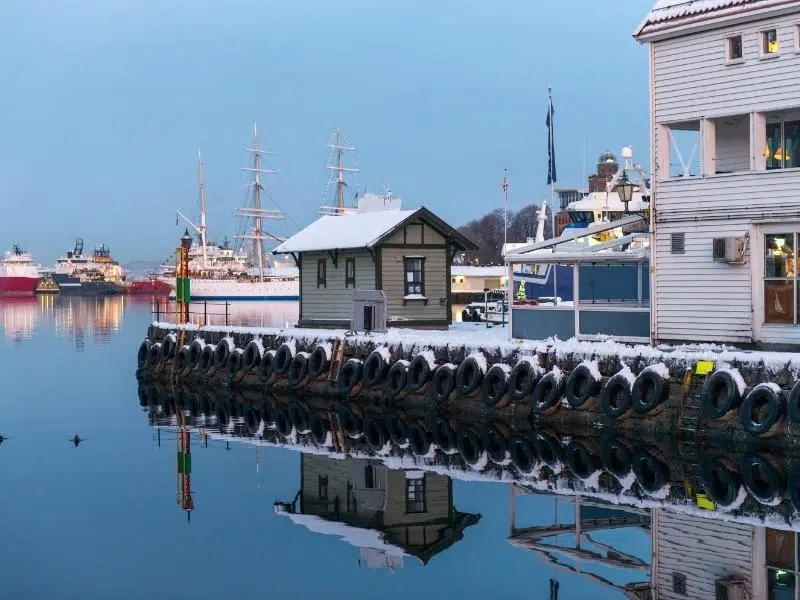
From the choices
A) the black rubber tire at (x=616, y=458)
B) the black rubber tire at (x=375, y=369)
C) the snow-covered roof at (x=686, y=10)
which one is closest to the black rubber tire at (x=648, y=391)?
the black rubber tire at (x=616, y=458)

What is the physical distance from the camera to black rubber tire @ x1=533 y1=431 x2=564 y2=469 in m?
21.5

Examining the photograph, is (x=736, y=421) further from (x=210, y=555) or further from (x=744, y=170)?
(x=210, y=555)

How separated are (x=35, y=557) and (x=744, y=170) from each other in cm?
1614

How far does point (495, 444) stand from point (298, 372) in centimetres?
1017

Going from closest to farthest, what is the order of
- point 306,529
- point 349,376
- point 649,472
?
point 306,529 < point 649,472 < point 349,376

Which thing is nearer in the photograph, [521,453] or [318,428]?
[521,453]

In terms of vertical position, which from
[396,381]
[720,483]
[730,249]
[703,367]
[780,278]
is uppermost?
[730,249]

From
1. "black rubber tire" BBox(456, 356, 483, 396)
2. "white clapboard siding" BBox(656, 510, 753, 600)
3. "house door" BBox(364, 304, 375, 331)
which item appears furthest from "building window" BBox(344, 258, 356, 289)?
"white clapboard siding" BBox(656, 510, 753, 600)

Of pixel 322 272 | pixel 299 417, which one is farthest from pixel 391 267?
pixel 299 417

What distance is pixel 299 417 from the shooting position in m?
28.7

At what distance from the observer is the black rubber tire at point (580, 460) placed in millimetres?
20359

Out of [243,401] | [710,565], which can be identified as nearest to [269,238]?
[243,401]

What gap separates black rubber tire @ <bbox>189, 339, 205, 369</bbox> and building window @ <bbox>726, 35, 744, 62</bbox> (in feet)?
62.3

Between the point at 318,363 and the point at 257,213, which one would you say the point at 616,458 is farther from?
the point at 257,213
